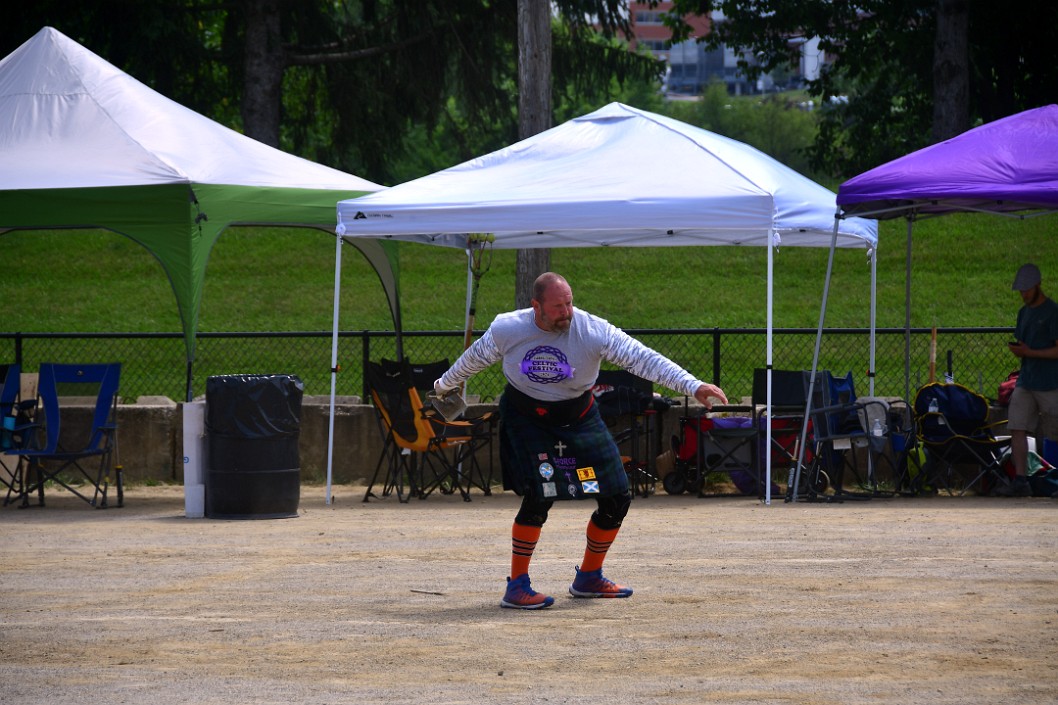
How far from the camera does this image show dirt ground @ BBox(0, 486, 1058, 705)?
238 inches

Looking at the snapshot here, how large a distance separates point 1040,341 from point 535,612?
6.46 m

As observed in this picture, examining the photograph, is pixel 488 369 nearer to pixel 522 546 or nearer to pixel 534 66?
pixel 534 66

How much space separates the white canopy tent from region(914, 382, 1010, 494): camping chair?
4.66 feet

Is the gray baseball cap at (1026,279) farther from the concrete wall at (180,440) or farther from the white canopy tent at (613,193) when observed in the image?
the concrete wall at (180,440)

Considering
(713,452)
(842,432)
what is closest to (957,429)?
(842,432)

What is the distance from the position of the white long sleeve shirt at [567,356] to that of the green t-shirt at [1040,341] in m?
5.77

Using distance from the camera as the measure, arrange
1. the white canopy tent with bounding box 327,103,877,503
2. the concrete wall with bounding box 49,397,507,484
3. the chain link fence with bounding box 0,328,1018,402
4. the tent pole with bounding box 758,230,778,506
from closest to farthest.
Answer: the tent pole with bounding box 758,230,778,506 < the white canopy tent with bounding box 327,103,877,503 < the concrete wall with bounding box 49,397,507,484 < the chain link fence with bounding box 0,328,1018,402

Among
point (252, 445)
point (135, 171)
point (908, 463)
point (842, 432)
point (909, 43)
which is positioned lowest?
point (908, 463)

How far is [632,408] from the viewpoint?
12742mm

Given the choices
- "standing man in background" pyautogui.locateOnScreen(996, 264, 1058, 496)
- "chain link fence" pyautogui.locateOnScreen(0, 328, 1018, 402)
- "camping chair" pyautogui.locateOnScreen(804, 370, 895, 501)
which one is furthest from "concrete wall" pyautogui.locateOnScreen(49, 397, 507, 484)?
"standing man in background" pyautogui.locateOnScreen(996, 264, 1058, 496)

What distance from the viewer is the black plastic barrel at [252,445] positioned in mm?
11664

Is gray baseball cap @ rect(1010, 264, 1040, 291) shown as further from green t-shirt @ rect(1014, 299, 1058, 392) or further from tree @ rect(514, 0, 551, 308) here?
tree @ rect(514, 0, 551, 308)

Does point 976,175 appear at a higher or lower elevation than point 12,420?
higher

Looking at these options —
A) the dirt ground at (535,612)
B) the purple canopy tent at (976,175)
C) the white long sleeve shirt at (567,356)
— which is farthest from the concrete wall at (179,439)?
the white long sleeve shirt at (567,356)
